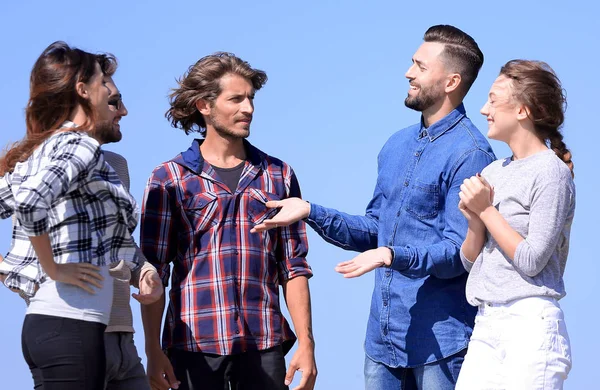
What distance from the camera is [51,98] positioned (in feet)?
15.5

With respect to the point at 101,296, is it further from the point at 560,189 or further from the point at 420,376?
the point at 560,189

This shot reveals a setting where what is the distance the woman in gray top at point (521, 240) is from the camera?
467 centimetres

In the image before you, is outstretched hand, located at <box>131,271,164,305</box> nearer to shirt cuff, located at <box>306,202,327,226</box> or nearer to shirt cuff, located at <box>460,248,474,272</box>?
shirt cuff, located at <box>306,202,327,226</box>

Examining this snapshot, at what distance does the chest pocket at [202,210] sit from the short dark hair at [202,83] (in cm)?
64

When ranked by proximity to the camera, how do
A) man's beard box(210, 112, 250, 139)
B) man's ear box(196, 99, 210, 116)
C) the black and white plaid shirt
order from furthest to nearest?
1. man's ear box(196, 99, 210, 116)
2. man's beard box(210, 112, 250, 139)
3. the black and white plaid shirt

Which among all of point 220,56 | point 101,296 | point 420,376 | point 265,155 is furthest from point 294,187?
point 101,296

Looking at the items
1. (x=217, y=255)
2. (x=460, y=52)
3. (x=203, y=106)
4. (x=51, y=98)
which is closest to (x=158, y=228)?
(x=217, y=255)

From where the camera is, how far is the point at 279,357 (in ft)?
18.7

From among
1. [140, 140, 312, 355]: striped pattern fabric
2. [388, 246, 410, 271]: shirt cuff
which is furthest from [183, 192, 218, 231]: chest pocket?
[388, 246, 410, 271]: shirt cuff

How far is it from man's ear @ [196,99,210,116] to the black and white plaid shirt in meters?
1.53

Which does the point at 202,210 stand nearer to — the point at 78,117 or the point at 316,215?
the point at 316,215

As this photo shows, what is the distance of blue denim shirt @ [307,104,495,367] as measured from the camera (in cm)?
534

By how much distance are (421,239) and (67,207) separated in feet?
6.74

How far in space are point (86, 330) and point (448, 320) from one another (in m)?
2.03
